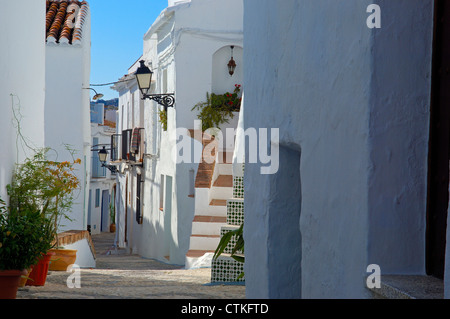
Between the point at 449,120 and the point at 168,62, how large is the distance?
13306 mm

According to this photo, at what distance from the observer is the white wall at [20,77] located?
6.64 meters

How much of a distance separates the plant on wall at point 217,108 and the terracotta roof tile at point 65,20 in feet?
11.3

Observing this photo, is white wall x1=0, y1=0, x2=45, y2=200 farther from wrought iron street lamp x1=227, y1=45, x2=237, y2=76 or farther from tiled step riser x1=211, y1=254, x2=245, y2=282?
wrought iron street lamp x1=227, y1=45, x2=237, y2=76

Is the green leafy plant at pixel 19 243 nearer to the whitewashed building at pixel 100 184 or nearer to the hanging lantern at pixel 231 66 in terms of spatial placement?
the hanging lantern at pixel 231 66

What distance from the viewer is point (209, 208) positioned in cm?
1156

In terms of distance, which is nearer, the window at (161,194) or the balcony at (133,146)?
the window at (161,194)

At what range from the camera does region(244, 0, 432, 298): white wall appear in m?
2.69

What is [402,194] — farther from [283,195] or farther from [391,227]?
[283,195]

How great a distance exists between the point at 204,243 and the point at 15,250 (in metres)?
5.38

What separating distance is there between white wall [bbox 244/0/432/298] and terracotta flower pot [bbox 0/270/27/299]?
2.77 metres

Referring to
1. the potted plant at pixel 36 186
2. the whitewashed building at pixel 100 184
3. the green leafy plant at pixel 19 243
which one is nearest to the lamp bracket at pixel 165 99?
the potted plant at pixel 36 186

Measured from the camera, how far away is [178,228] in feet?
45.7

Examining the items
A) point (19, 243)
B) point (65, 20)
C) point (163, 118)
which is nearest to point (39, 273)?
point (19, 243)
